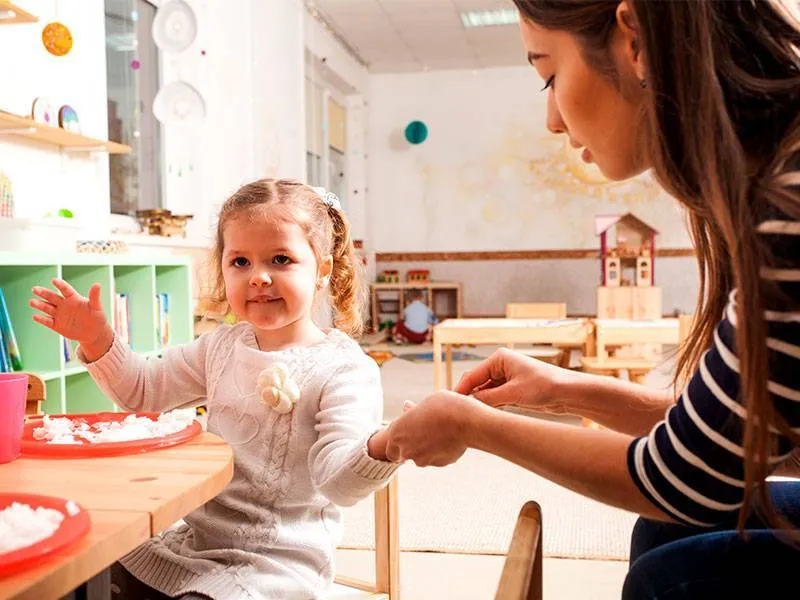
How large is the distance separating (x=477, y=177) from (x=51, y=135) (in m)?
6.39

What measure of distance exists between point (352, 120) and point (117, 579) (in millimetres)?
8382

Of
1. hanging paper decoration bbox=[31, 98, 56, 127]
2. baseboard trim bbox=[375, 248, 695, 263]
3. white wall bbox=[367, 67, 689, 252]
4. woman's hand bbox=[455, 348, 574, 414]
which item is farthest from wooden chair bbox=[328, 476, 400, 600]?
white wall bbox=[367, 67, 689, 252]

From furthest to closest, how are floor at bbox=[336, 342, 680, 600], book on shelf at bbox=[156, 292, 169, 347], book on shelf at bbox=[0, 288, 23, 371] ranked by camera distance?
book on shelf at bbox=[156, 292, 169, 347] → book on shelf at bbox=[0, 288, 23, 371] → floor at bbox=[336, 342, 680, 600]

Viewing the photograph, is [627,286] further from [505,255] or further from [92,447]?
[92,447]

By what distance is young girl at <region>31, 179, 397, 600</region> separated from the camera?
3.74 feet

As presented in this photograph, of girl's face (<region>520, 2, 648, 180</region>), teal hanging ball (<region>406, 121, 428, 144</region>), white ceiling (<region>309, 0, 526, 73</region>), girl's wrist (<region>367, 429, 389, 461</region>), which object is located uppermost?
white ceiling (<region>309, 0, 526, 73</region>)

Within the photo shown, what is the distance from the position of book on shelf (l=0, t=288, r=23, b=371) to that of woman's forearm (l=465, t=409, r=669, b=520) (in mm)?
2221

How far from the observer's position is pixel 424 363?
6.86 m

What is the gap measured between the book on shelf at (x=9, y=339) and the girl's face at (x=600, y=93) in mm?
2239

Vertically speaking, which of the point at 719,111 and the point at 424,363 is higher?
the point at 719,111

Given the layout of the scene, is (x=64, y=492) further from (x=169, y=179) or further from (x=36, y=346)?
(x=169, y=179)

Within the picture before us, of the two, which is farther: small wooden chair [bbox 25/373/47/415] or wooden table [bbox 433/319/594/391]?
wooden table [bbox 433/319/594/391]

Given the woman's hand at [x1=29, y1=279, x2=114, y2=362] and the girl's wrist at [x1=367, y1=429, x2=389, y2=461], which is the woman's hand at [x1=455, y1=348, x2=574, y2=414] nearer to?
the girl's wrist at [x1=367, y1=429, x2=389, y2=461]

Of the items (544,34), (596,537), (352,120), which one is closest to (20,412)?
(544,34)
